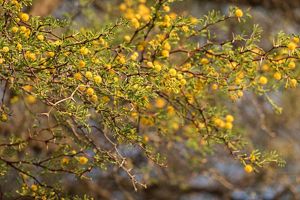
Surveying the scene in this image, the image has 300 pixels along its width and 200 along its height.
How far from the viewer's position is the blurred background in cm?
470

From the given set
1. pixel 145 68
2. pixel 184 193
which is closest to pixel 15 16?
pixel 145 68

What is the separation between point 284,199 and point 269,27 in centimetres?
165

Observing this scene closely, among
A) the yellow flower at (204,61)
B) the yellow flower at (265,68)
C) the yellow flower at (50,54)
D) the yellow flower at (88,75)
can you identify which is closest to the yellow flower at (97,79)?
the yellow flower at (88,75)

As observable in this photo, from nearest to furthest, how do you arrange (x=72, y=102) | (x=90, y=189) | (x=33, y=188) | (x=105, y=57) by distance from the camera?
(x=72, y=102) → (x=105, y=57) → (x=33, y=188) → (x=90, y=189)

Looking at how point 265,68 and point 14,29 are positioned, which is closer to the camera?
point 14,29

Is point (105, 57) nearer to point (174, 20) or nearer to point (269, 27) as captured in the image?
point (174, 20)

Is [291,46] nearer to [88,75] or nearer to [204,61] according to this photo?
[204,61]

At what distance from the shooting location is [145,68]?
2633mm

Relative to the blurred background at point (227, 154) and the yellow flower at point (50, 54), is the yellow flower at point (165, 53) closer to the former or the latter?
the yellow flower at point (50, 54)

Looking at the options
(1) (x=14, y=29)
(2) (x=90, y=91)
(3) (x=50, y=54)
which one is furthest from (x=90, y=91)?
(1) (x=14, y=29)

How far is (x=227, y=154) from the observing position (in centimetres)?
537

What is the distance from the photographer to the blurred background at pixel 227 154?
185 inches

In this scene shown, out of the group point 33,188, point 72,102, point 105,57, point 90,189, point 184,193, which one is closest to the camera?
point 72,102

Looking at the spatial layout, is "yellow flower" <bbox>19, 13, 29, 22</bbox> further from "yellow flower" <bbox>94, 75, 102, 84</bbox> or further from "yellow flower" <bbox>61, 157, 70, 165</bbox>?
"yellow flower" <bbox>61, 157, 70, 165</bbox>
